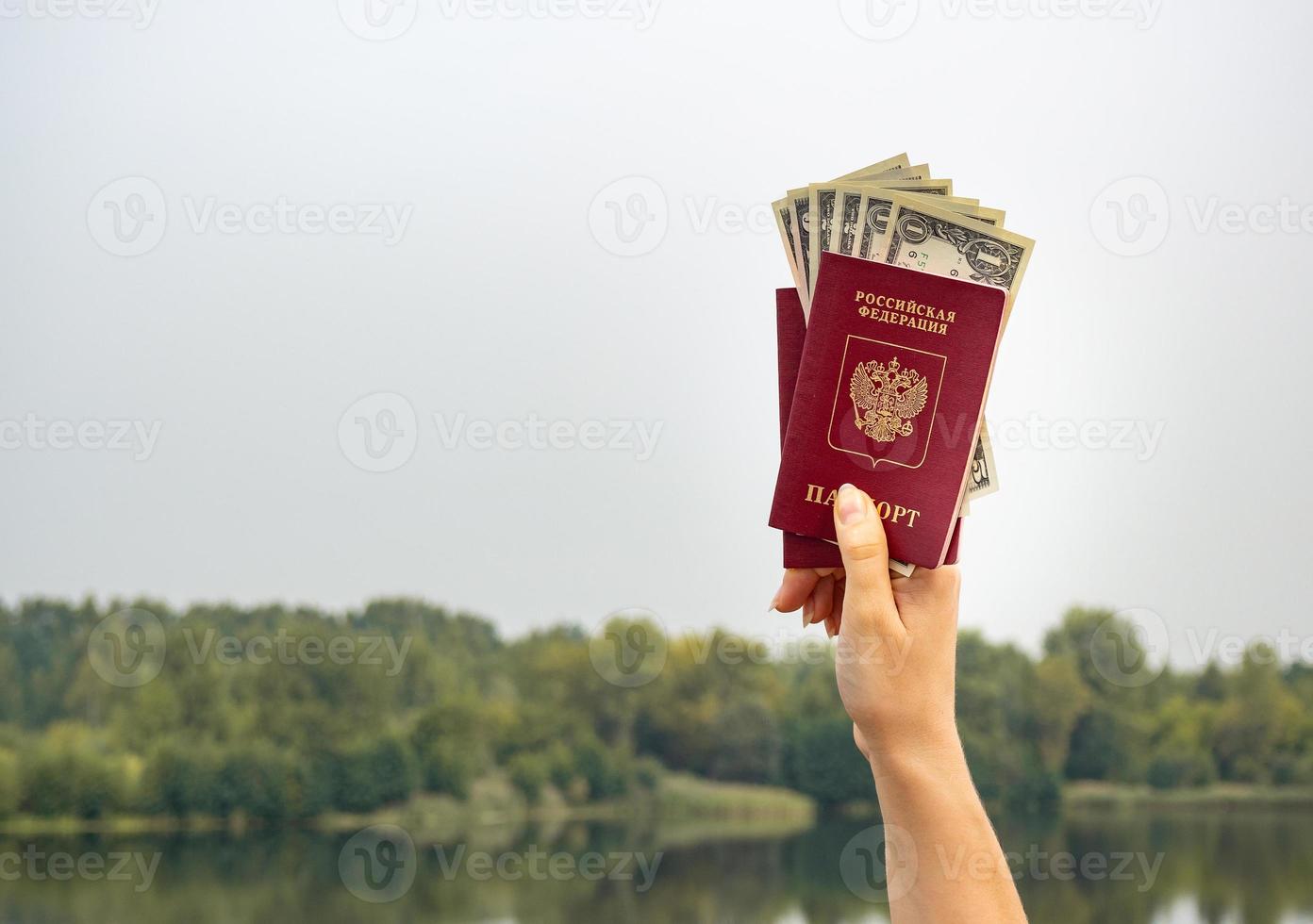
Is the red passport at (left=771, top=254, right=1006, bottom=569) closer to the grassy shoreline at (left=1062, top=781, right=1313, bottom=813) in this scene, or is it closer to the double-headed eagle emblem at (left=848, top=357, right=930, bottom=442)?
the double-headed eagle emblem at (left=848, top=357, right=930, bottom=442)

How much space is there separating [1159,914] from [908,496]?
94.4 ft

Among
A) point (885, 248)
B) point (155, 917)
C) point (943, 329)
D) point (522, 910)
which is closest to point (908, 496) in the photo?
point (943, 329)

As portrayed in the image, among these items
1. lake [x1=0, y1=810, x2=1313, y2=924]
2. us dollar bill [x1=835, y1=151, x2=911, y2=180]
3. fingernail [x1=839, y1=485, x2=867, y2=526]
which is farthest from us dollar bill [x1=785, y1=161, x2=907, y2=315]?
lake [x1=0, y1=810, x2=1313, y2=924]

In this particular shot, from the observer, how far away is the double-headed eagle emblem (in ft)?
4.85

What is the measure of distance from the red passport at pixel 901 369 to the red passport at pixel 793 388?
1.7 inches

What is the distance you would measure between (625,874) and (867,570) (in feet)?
101

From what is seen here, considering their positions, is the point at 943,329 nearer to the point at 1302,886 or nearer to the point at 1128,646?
the point at 1128,646

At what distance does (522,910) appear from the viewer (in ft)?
88.7

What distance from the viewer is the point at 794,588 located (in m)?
1.54

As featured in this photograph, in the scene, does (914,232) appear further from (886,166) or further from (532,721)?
(532,721)

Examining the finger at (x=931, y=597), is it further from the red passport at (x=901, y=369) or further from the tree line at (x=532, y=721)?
the tree line at (x=532, y=721)

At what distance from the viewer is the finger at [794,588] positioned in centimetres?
154

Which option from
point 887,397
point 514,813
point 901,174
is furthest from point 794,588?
point 514,813

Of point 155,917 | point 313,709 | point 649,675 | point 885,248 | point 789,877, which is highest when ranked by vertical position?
point 885,248
